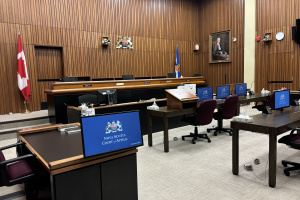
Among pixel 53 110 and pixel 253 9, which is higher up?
pixel 253 9

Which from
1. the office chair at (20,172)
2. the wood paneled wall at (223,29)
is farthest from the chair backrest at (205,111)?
the wood paneled wall at (223,29)

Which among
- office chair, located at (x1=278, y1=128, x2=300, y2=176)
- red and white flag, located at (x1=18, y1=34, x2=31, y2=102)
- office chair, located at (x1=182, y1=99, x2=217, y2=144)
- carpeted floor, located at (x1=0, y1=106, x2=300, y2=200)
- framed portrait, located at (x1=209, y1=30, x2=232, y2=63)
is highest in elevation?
framed portrait, located at (x1=209, y1=30, x2=232, y2=63)

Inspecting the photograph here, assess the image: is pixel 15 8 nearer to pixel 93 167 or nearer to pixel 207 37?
pixel 93 167

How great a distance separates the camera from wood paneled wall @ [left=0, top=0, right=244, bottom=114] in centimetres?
698

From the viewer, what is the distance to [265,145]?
4242 mm

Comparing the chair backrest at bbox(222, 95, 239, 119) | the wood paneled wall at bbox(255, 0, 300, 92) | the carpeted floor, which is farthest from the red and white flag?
the wood paneled wall at bbox(255, 0, 300, 92)

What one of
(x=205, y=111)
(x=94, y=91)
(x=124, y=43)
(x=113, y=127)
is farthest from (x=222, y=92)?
(x=124, y=43)

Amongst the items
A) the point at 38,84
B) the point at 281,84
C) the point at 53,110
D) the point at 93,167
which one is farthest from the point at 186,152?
the point at 281,84

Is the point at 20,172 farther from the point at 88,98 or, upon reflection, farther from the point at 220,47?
the point at 220,47

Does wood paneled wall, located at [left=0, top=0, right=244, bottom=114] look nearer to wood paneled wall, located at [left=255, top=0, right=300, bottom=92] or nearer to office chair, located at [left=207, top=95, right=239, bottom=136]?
wood paneled wall, located at [left=255, top=0, right=300, bottom=92]

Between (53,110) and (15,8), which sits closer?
(53,110)

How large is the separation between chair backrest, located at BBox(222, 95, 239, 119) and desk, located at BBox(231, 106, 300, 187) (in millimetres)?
1435

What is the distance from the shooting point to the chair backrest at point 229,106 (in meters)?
4.79

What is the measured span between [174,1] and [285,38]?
16.4ft
